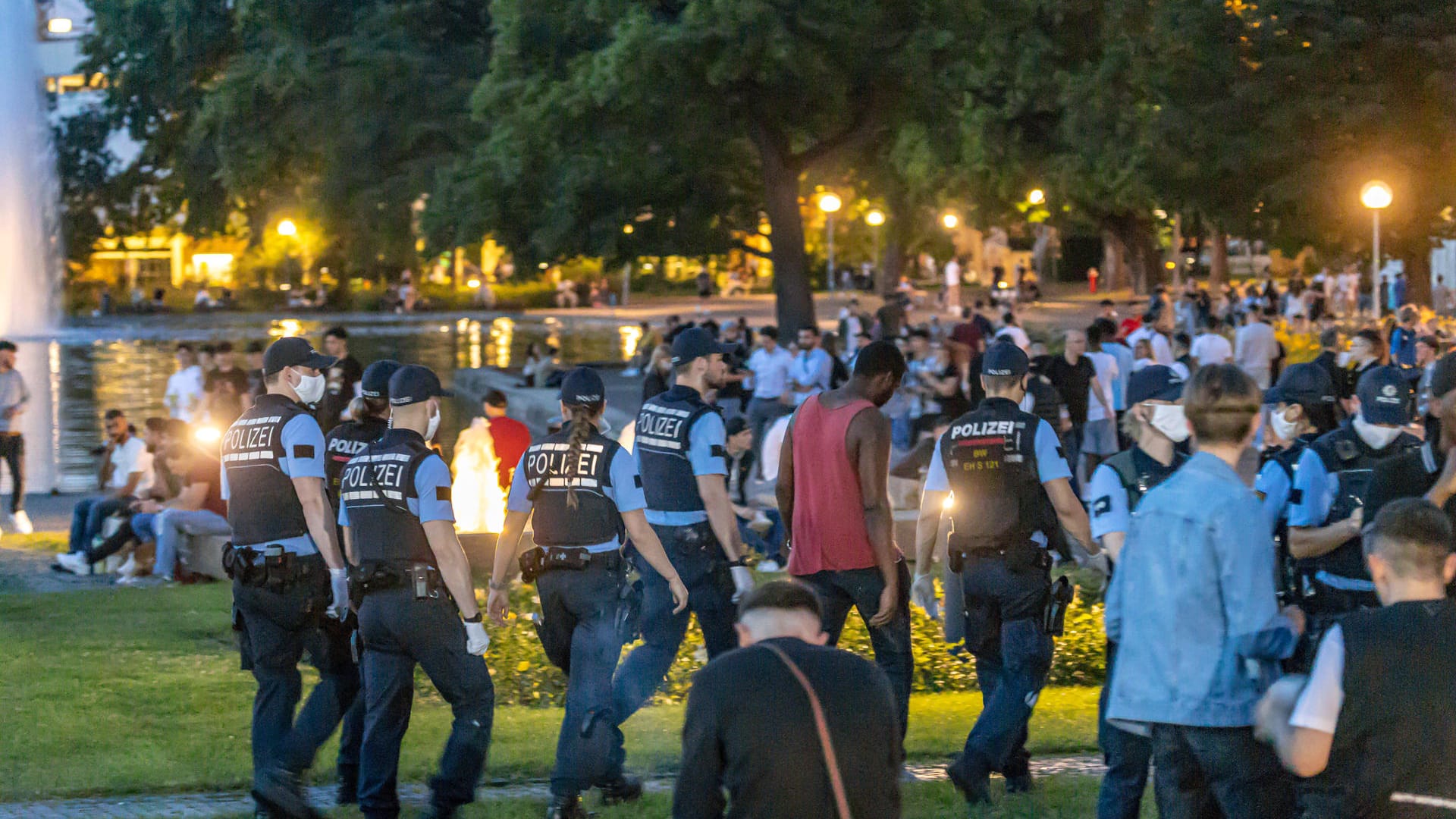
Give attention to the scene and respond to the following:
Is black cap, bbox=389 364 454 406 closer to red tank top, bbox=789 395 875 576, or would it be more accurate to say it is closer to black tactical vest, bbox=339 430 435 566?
black tactical vest, bbox=339 430 435 566

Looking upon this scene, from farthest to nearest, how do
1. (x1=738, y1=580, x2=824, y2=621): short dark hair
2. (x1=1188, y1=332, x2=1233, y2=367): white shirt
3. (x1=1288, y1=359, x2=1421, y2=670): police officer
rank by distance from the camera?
1. (x1=1188, y1=332, x2=1233, y2=367): white shirt
2. (x1=1288, y1=359, x2=1421, y2=670): police officer
3. (x1=738, y1=580, x2=824, y2=621): short dark hair

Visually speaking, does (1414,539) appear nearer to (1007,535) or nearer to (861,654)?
(1007,535)

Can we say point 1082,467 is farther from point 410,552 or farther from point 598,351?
point 598,351

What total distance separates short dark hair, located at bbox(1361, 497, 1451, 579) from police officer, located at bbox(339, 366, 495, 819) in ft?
10.9

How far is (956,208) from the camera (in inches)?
2442

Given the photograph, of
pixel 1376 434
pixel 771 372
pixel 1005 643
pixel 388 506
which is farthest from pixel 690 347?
pixel 771 372

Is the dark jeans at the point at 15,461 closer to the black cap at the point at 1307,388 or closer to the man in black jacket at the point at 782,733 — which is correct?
the black cap at the point at 1307,388

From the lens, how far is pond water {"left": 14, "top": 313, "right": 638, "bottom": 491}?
2641 centimetres

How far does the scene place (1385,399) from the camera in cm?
616

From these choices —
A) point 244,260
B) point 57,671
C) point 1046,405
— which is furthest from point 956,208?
point 57,671

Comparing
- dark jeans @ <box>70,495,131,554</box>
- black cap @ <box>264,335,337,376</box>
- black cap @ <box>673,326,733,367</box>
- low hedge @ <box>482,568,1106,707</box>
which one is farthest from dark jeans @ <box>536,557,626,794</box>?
dark jeans @ <box>70,495,131,554</box>

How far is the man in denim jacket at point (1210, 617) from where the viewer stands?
452 centimetres

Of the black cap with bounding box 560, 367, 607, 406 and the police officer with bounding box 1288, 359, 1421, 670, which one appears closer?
the police officer with bounding box 1288, 359, 1421, 670

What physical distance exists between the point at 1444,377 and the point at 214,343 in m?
15.5
